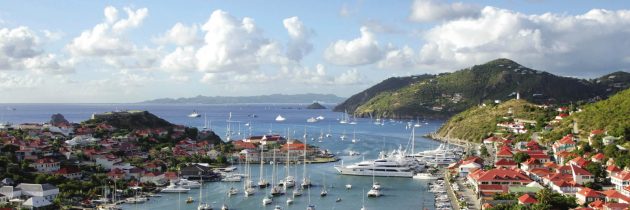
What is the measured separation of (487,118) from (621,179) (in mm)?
50212

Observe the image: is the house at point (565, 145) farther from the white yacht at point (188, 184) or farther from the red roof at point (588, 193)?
the white yacht at point (188, 184)

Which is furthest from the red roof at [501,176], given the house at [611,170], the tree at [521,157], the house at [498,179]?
the tree at [521,157]

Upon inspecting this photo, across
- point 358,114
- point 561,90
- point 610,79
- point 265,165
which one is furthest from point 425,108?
point 265,165

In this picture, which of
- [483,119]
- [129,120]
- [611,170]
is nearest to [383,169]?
[611,170]

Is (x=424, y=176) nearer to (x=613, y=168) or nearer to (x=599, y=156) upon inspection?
(x=599, y=156)

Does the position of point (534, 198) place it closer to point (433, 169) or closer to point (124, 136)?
point (433, 169)

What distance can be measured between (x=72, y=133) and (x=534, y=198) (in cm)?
5011

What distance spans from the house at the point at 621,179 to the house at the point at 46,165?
3772 centimetres

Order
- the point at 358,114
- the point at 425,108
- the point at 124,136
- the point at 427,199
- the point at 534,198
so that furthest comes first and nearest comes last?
the point at 358,114
the point at 425,108
the point at 124,136
the point at 427,199
the point at 534,198

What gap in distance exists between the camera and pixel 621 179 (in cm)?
3669

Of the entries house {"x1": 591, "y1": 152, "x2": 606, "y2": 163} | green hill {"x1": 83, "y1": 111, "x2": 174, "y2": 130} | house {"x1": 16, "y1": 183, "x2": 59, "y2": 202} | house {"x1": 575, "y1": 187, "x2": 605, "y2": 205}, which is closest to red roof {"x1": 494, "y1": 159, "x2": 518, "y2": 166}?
house {"x1": 591, "y1": 152, "x2": 606, "y2": 163}

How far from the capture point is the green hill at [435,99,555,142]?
7890 cm

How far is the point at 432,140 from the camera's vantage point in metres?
89.3

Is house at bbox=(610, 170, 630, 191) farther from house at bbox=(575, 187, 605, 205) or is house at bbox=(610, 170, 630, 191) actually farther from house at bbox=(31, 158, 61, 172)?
house at bbox=(31, 158, 61, 172)
